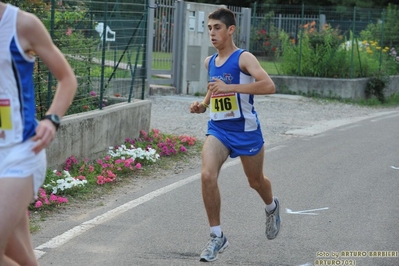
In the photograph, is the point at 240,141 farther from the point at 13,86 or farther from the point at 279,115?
the point at 279,115

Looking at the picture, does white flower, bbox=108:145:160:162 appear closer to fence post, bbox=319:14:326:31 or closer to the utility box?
the utility box

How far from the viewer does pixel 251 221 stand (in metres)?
7.37

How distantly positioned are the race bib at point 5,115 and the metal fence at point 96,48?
5.32 meters

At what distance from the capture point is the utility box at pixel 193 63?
2050 centimetres

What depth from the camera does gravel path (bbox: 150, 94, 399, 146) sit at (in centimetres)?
1429

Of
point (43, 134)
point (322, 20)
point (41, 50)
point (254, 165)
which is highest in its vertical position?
point (322, 20)

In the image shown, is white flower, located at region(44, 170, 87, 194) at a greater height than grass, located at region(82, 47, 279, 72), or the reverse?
grass, located at region(82, 47, 279, 72)

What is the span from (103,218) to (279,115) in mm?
10238

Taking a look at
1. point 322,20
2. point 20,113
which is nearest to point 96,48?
point 20,113

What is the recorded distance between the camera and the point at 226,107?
6438 millimetres

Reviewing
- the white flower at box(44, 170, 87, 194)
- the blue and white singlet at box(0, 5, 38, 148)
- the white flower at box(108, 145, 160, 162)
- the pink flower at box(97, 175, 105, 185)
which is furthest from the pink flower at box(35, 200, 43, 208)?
Result: the blue and white singlet at box(0, 5, 38, 148)

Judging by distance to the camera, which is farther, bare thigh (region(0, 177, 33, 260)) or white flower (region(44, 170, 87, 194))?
white flower (region(44, 170, 87, 194))

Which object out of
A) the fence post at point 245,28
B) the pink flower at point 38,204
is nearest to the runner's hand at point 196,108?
the pink flower at point 38,204

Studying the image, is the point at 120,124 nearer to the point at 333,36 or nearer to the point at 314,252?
the point at 314,252
